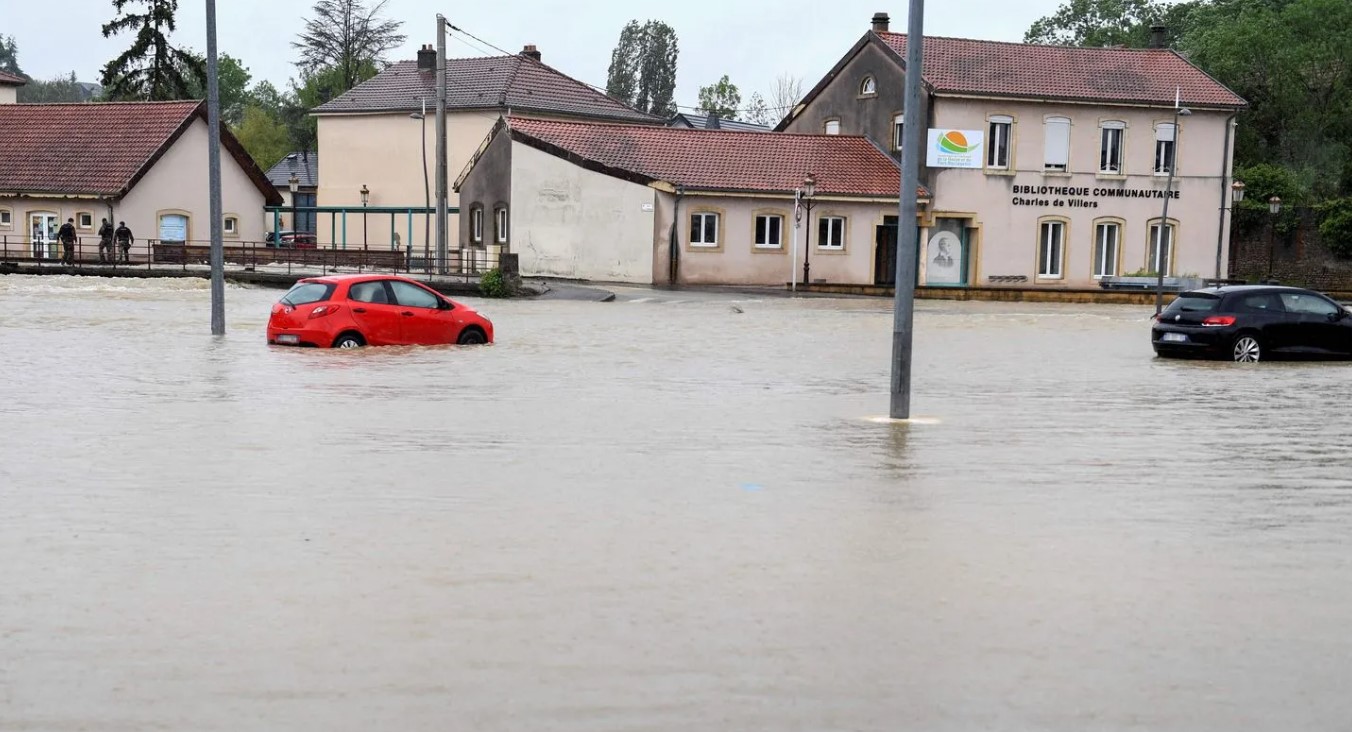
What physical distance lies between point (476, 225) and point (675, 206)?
8.19 metres

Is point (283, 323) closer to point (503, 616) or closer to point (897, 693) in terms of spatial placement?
point (503, 616)

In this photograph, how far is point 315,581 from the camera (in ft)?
27.7

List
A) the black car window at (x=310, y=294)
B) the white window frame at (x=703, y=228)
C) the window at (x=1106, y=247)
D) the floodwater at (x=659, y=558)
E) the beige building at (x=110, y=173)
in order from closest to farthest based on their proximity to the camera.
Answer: the floodwater at (x=659, y=558) → the black car window at (x=310, y=294) → the white window frame at (x=703, y=228) → the window at (x=1106, y=247) → the beige building at (x=110, y=173)

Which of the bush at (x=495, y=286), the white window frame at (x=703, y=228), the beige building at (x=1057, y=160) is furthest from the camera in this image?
the beige building at (x=1057, y=160)

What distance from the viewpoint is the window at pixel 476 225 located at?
5388 cm

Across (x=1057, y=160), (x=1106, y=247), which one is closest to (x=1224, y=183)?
(x=1106, y=247)

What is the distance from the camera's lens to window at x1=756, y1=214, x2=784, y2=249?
1996 inches

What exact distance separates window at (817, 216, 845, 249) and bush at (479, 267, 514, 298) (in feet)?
39.0

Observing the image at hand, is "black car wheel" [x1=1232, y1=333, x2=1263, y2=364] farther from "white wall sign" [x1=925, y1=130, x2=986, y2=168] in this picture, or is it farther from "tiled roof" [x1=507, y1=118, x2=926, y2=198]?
"white wall sign" [x1=925, y1=130, x2=986, y2=168]

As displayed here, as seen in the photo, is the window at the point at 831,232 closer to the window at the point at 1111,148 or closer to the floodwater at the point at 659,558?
the window at the point at 1111,148

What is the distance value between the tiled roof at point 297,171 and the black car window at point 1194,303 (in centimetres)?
6577

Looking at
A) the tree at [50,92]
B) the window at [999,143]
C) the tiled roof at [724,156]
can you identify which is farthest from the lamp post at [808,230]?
the tree at [50,92]

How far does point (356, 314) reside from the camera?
24422 millimetres

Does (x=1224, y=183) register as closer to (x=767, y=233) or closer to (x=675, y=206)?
(x=767, y=233)
